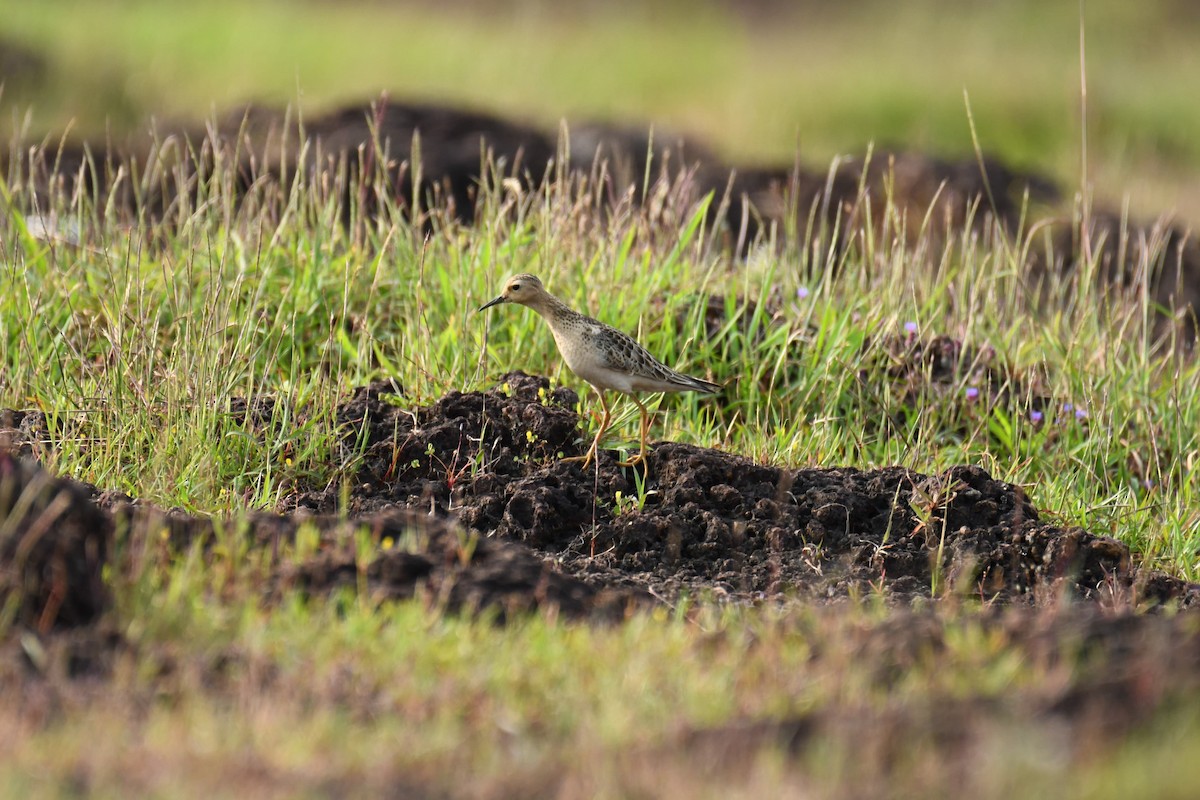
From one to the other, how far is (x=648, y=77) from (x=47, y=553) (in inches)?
474

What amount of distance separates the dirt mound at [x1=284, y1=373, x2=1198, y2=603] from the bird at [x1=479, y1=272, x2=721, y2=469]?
199 millimetres

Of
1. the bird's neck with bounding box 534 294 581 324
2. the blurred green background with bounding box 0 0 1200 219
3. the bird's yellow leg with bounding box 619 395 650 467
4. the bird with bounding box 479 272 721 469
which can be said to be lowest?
the bird's yellow leg with bounding box 619 395 650 467

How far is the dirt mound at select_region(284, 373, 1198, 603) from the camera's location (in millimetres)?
5094

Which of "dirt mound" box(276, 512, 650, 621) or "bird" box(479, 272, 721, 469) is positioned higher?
"bird" box(479, 272, 721, 469)

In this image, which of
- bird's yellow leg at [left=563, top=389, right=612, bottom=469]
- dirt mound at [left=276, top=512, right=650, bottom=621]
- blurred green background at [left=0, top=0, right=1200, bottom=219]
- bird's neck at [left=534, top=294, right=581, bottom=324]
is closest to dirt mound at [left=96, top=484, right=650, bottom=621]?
dirt mound at [left=276, top=512, right=650, bottom=621]

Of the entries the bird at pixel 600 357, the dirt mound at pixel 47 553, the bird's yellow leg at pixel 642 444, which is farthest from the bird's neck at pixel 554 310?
the dirt mound at pixel 47 553

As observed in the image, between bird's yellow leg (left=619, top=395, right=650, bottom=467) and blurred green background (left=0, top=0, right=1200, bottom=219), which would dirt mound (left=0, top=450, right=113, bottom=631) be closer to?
bird's yellow leg (left=619, top=395, right=650, bottom=467)

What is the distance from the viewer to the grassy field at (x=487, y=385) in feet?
10.2

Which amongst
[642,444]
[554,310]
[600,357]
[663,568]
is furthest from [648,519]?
[554,310]

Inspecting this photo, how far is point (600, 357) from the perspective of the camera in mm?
5367

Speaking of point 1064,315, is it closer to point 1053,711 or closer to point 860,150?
point 1053,711

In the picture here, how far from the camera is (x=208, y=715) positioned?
10.8ft

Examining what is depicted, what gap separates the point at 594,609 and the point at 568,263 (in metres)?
3.04

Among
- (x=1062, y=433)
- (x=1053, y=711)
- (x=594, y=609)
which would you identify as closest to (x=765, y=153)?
(x=1062, y=433)
